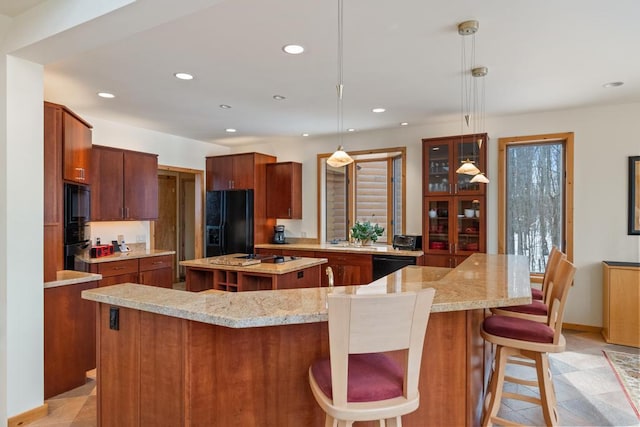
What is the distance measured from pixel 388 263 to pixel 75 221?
3628 mm

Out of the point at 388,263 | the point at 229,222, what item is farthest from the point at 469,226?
the point at 229,222

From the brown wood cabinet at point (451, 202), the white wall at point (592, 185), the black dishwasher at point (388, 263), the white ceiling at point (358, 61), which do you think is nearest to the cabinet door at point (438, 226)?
the brown wood cabinet at point (451, 202)

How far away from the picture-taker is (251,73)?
332 cm

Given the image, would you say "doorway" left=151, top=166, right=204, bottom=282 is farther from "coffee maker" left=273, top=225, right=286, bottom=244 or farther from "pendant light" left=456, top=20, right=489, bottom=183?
"pendant light" left=456, top=20, right=489, bottom=183

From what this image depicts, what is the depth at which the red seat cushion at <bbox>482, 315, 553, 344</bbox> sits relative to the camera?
2034mm

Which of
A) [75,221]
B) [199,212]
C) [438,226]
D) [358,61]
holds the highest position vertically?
[358,61]

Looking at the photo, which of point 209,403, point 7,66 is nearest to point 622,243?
point 209,403

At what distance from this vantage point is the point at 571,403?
276 centimetres

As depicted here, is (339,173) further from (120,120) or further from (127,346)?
(127,346)

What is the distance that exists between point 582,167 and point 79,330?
18.2ft

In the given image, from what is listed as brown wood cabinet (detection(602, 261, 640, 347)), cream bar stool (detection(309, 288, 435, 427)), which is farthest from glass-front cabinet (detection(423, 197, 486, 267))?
cream bar stool (detection(309, 288, 435, 427))

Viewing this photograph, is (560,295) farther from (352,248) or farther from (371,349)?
(352,248)

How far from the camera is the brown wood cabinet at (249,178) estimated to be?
19.6 feet

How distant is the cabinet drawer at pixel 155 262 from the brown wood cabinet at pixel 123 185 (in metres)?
0.61
